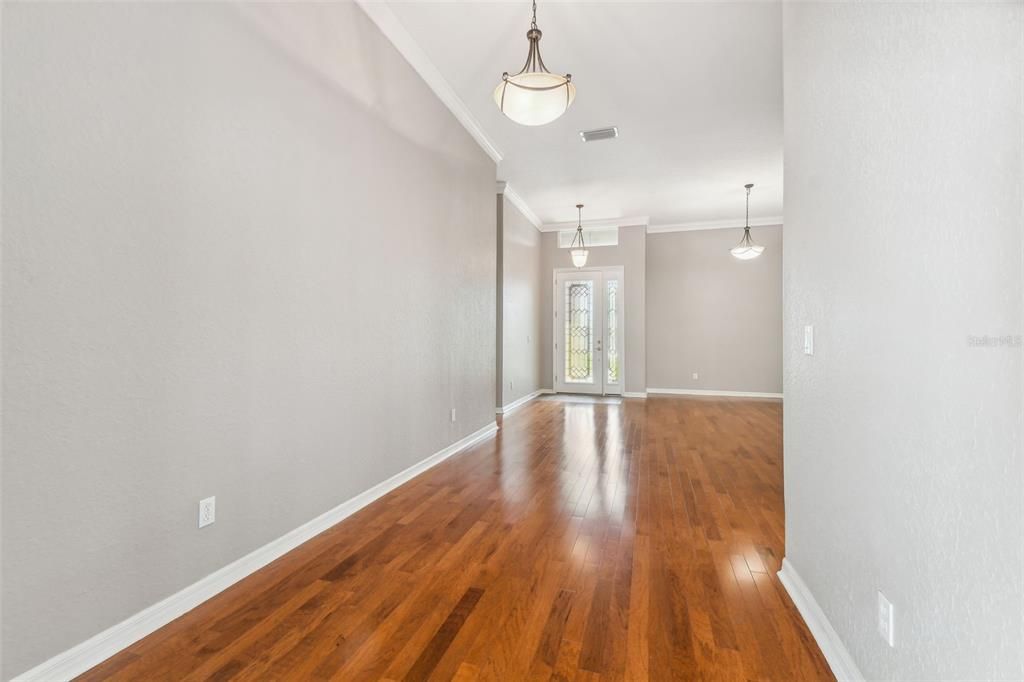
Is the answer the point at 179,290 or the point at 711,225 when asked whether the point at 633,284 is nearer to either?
the point at 711,225

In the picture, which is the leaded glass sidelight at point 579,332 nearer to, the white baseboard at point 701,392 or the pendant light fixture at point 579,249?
the pendant light fixture at point 579,249

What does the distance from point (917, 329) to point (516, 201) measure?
6.22m

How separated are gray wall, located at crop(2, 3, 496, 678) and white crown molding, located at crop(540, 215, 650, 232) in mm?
5490

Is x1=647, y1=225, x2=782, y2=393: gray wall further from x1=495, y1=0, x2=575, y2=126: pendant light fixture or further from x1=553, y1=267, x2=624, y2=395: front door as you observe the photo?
x1=495, y1=0, x2=575, y2=126: pendant light fixture

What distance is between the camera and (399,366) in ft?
10.5

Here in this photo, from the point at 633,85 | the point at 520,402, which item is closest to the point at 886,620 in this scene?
the point at 633,85

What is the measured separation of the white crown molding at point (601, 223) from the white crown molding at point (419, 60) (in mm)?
3815

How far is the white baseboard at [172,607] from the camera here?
1377 mm

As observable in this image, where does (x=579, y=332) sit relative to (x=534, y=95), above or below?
below

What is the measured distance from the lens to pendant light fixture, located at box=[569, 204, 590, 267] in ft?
23.6

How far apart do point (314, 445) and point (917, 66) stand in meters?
2.70

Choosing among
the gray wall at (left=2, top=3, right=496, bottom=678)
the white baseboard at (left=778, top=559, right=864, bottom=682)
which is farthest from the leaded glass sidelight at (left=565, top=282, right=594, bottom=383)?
the white baseboard at (left=778, top=559, right=864, bottom=682)

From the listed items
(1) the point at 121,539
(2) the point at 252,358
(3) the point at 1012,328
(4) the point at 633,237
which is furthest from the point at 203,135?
(4) the point at 633,237

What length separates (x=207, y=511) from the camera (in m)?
1.84
